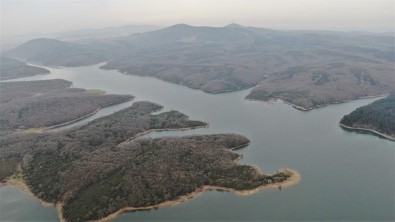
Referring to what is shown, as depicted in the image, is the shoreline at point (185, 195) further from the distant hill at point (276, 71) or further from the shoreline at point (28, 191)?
the distant hill at point (276, 71)

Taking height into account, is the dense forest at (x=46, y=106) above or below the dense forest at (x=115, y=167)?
below

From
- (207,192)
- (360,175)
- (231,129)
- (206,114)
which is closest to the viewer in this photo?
(207,192)

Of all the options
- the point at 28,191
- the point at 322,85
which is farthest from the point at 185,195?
the point at 322,85

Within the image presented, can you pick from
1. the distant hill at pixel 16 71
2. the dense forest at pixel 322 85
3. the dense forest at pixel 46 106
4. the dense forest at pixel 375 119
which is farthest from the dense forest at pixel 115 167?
the distant hill at pixel 16 71

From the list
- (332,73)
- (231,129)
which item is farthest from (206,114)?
(332,73)

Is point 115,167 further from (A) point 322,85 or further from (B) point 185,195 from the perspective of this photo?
(A) point 322,85

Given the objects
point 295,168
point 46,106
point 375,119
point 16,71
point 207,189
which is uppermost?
point 375,119

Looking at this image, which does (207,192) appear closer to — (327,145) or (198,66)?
(327,145)
